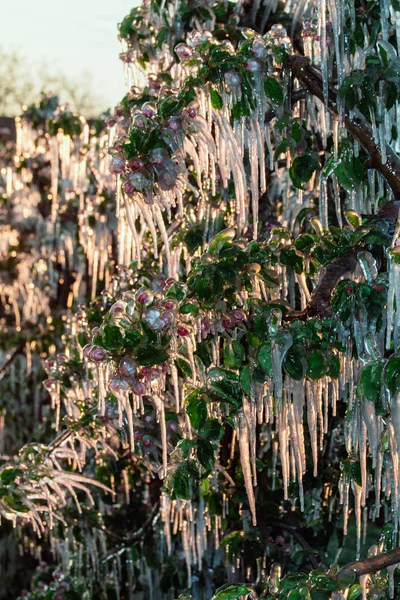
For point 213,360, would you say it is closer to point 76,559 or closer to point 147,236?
point 147,236

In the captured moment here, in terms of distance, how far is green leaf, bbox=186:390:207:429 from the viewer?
1.37 m

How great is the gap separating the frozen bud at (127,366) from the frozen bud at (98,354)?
0.03 metres

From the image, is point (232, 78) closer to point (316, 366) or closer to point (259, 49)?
point (259, 49)

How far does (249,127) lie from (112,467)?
150 cm

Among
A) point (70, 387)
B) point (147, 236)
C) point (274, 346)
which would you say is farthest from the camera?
point (147, 236)

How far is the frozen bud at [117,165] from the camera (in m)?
1.44

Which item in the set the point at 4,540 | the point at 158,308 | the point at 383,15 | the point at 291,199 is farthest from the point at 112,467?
the point at 4,540

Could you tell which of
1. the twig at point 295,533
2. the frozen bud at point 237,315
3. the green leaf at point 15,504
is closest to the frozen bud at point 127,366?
the frozen bud at point 237,315

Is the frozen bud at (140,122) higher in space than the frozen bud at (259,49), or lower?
lower

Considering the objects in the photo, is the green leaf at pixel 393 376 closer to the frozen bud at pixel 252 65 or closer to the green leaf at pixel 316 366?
the green leaf at pixel 316 366

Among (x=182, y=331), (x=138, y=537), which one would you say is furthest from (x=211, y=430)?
(x=138, y=537)

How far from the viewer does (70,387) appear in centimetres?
228

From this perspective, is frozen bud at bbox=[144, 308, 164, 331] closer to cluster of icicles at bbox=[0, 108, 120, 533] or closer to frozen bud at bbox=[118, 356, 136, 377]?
frozen bud at bbox=[118, 356, 136, 377]

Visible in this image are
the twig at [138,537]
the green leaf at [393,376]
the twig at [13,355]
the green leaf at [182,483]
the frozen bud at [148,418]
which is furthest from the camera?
the twig at [13,355]
